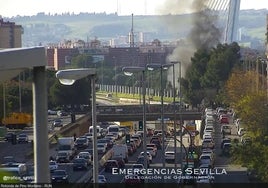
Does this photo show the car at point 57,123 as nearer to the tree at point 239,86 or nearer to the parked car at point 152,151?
the tree at point 239,86

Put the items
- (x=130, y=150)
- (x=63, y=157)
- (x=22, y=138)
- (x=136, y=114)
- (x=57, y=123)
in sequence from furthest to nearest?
(x=136, y=114)
(x=57, y=123)
(x=22, y=138)
(x=130, y=150)
(x=63, y=157)

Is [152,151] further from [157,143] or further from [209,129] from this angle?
[209,129]

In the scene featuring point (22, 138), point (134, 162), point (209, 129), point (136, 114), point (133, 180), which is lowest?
point (136, 114)

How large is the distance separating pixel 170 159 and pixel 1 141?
22.4 feet

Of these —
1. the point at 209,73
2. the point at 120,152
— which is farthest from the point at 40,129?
the point at 209,73

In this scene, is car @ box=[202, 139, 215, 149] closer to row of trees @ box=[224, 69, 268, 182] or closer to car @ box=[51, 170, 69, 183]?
row of trees @ box=[224, 69, 268, 182]

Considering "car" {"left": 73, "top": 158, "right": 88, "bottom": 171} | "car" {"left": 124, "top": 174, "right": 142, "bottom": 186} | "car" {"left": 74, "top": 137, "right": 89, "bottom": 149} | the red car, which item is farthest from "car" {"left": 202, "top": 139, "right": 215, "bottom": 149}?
"car" {"left": 124, "top": 174, "right": 142, "bottom": 186}

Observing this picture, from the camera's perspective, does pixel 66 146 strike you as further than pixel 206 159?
Yes

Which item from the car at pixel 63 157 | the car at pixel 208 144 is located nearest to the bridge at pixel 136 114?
the car at pixel 208 144

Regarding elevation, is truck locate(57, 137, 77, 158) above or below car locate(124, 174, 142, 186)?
below

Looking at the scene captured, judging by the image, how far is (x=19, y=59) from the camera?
4.45 m

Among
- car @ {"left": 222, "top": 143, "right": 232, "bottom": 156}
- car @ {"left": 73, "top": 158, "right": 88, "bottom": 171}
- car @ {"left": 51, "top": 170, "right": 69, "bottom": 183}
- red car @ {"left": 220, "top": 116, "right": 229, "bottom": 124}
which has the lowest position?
red car @ {"left": 220, "top": 116, "right": 229, "bottom": 124}

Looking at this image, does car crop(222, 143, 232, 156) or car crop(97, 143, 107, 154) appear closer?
car crop(222, 143, 232, 156)

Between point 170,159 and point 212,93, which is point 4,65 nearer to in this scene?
point 170,159
